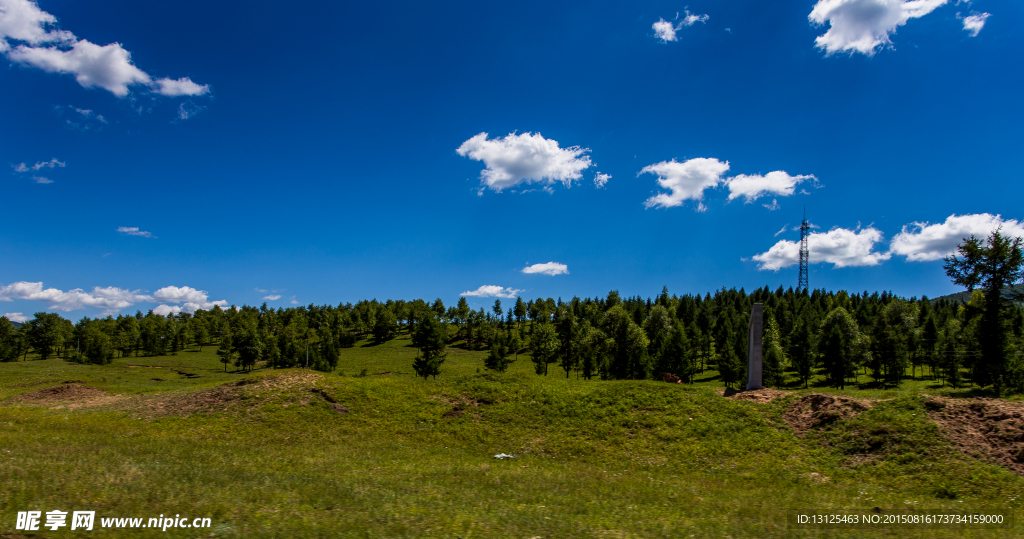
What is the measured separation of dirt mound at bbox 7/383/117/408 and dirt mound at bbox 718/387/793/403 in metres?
43.7

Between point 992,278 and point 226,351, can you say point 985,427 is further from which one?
point 226,351

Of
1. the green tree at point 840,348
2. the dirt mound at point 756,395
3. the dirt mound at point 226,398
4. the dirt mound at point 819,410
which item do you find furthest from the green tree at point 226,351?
the green tree at point 840,348

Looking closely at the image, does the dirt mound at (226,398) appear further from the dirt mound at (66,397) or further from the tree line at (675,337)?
the tree line at (675,337)

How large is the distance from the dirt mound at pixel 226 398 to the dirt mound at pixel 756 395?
85.8 feet

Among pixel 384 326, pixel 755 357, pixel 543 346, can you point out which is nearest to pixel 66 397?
pixel 755 357

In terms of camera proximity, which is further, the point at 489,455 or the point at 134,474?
the point at 489,455

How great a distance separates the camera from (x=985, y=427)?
1670 centimetres

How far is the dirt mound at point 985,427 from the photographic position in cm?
1519

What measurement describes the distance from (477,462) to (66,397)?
123 feet

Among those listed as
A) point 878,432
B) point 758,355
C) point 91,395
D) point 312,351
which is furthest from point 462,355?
point 878,432

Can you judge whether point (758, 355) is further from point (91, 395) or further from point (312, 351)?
point (312, 351)

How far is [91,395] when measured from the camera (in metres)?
34.6

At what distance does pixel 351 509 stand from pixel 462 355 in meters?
120

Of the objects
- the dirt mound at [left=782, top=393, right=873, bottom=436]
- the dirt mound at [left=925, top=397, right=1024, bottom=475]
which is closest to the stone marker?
the dirt mound at [left=782, top=393, right=873, bottom=436]
